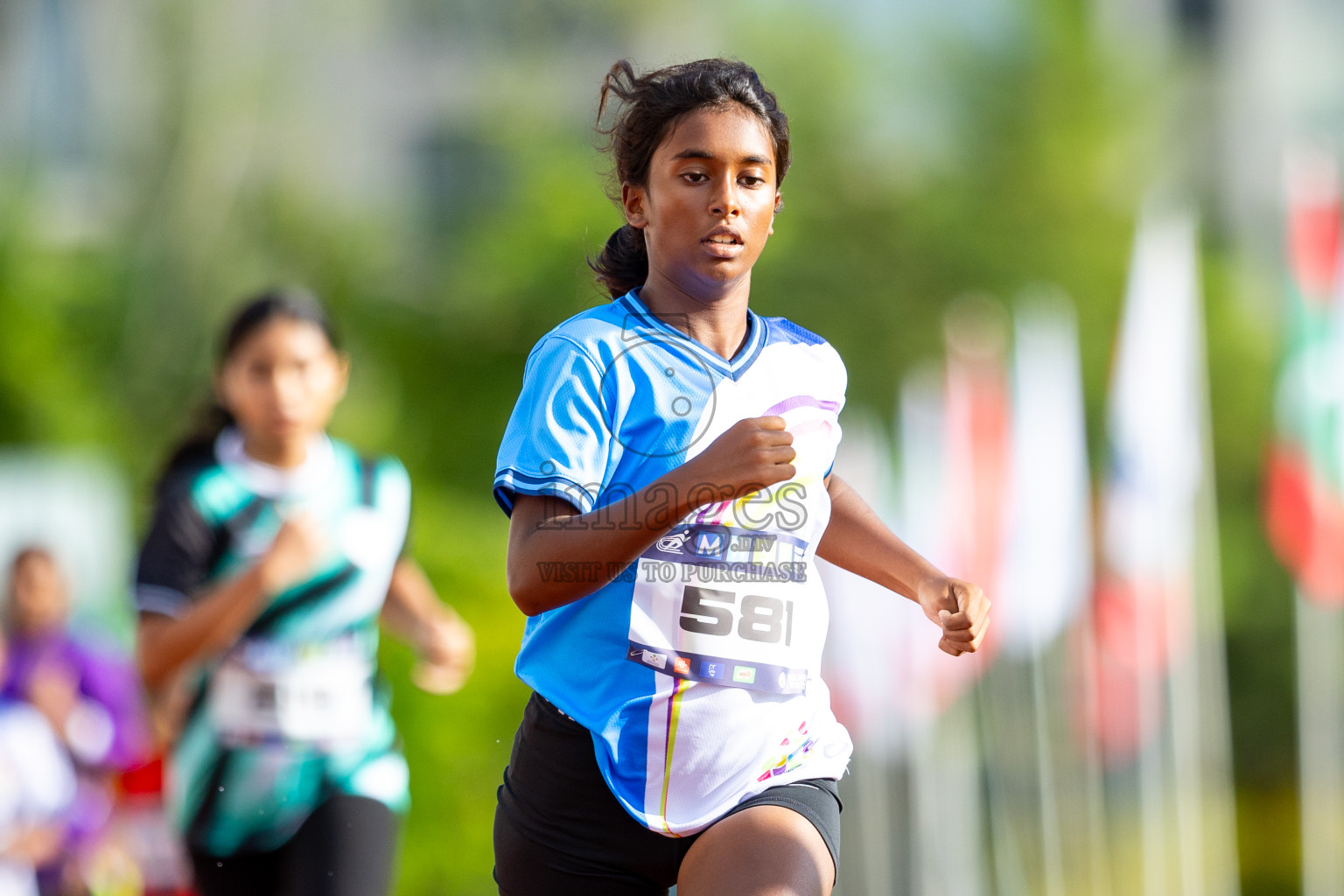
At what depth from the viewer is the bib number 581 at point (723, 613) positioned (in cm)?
258

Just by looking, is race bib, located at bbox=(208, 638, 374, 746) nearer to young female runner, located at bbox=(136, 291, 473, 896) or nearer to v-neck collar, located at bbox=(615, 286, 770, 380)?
young female runner, located at bbox=(136, 291, 473, 896)

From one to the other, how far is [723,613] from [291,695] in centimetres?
178

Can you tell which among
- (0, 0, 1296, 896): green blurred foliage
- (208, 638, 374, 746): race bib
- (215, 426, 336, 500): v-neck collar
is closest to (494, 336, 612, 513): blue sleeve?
(208, 638, 374, 746): race bib

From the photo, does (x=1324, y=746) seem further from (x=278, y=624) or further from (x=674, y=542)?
(x=674, y=542)

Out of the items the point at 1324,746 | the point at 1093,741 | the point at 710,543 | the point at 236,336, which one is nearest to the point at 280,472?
the point at 236,336

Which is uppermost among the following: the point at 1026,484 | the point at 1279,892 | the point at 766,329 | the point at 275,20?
the point at 275,20

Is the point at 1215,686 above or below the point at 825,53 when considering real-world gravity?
below

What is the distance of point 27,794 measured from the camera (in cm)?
714

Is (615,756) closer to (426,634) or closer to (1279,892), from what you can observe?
(426,634)

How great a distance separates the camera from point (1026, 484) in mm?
11758

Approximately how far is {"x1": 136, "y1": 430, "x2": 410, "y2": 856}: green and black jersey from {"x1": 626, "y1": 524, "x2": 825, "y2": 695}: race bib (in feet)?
5.32

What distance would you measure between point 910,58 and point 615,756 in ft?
101

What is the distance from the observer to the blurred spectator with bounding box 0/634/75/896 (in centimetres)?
700

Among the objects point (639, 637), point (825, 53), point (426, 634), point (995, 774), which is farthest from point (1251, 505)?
point (639, 637)
